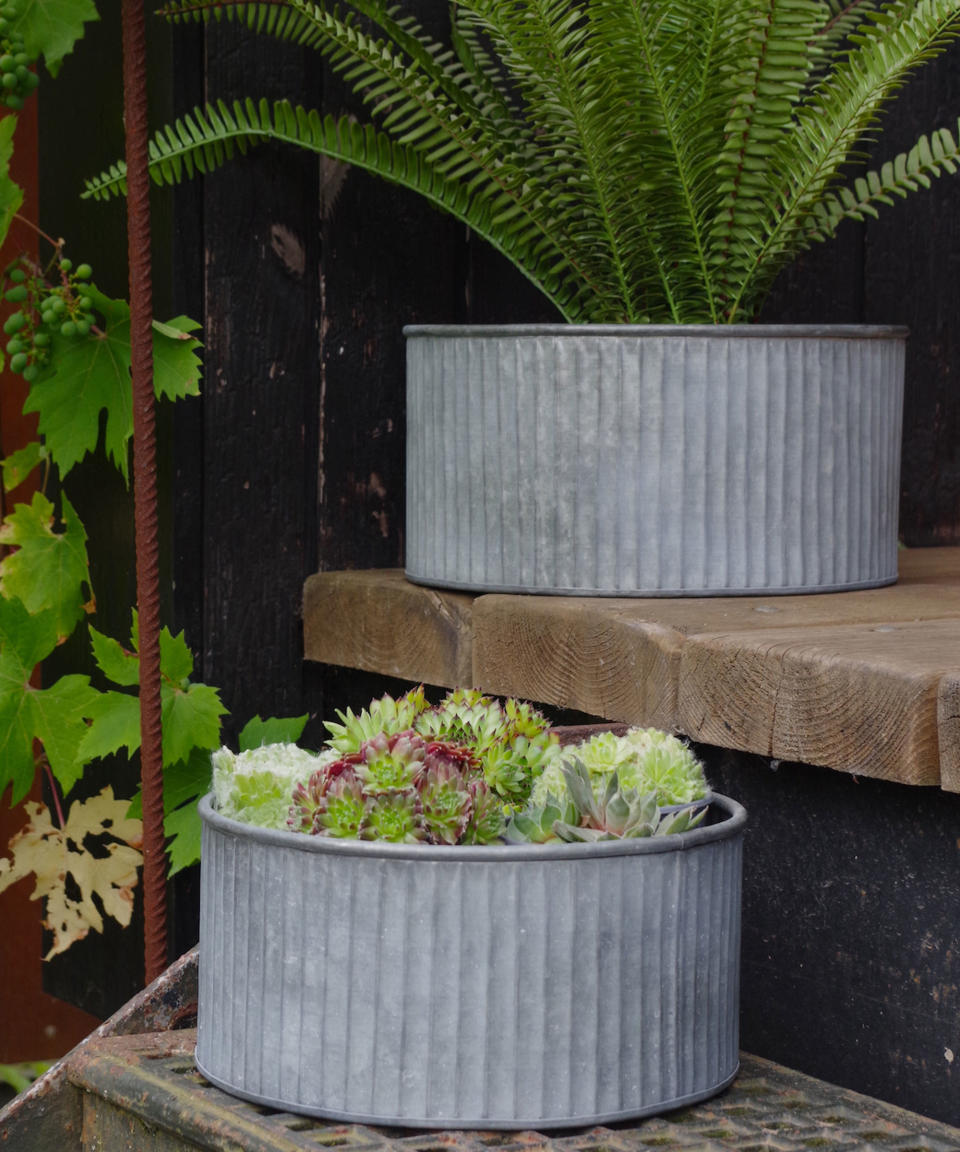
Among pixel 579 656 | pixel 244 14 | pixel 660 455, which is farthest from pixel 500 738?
pixel 244 14

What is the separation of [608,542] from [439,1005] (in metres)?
0.60

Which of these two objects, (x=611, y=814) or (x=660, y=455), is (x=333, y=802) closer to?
(x=611, y=814)

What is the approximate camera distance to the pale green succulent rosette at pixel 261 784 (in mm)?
938

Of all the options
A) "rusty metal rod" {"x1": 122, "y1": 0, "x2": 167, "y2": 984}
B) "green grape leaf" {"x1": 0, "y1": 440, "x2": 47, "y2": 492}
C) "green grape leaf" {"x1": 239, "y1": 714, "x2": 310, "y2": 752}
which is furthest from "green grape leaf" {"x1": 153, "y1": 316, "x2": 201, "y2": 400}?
"green grape leaf" {"x1": 239, "y1": 714, "x2": 310, "y2": 752}

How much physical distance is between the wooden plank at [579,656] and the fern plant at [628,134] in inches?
12.1

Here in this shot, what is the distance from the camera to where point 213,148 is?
151cm

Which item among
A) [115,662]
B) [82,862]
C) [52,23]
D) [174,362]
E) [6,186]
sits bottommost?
[82,862]

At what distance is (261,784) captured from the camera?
94 centimetres

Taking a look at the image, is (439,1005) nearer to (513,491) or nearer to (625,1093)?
(625,1093)

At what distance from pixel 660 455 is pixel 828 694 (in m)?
0.37

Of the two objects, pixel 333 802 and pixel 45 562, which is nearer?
pixel 333 802

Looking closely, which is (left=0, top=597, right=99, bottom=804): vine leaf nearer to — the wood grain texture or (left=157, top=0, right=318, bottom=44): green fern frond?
the wood grain texture

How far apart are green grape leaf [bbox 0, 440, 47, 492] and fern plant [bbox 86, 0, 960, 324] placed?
0.26 meters

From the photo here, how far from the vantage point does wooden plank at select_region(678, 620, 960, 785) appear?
1.00 metres
